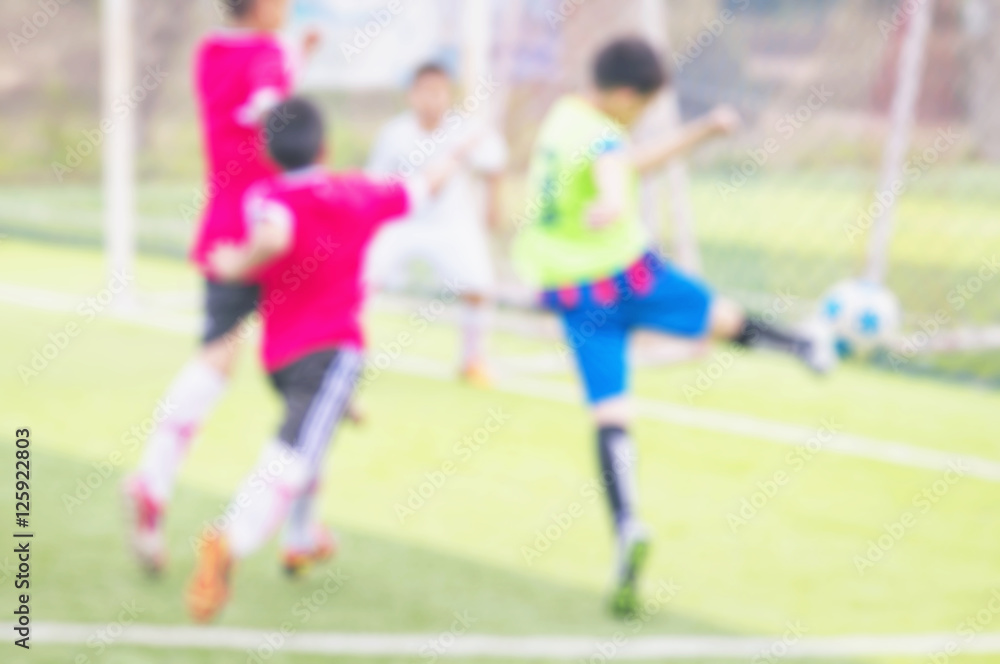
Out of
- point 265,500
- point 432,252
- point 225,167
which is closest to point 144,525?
point 265,500

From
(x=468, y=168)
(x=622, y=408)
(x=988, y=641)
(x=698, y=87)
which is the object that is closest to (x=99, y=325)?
(x=468, y=168)

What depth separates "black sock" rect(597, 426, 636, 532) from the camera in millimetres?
4215

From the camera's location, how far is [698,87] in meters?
8.76

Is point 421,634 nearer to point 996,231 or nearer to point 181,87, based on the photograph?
point 996,231

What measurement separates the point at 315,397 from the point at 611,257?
1.11 meters

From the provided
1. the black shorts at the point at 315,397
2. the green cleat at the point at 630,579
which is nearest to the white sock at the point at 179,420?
the black shorts at the point at 315,397

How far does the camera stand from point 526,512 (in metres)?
5.11

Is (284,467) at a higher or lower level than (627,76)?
lower

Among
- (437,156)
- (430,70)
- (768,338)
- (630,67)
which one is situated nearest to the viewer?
(630,67)

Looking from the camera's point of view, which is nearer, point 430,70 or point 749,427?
point 749,427

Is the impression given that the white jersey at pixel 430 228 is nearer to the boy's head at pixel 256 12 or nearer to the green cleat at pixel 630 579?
the boy's head at pixel 256 12

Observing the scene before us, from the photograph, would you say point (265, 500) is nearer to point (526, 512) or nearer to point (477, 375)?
point (526, 512)

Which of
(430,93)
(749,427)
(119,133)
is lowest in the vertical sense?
(749,427)

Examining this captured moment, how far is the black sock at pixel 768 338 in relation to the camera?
15.4ft
